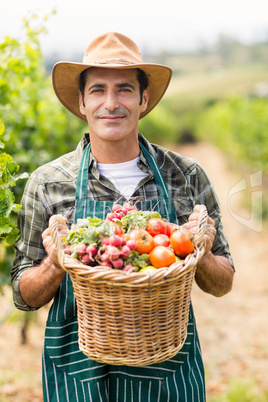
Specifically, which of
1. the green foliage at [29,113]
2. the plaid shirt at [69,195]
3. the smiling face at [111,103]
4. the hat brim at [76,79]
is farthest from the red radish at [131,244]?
the green foliage at [29,113]

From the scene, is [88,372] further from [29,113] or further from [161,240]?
[29,113]

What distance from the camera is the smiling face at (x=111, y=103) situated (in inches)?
79.8

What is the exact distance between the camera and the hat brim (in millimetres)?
2131

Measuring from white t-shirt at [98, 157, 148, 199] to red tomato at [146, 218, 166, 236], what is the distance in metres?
0.41

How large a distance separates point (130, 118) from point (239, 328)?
4.39 metres

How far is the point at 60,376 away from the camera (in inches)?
79.8

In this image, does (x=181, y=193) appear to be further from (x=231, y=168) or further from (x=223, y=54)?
(x=223, y=54)

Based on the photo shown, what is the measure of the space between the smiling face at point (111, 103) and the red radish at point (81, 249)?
67 centimetres

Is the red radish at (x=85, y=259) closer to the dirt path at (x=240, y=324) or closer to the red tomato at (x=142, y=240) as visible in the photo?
the red tomato at (x=142, y=240)

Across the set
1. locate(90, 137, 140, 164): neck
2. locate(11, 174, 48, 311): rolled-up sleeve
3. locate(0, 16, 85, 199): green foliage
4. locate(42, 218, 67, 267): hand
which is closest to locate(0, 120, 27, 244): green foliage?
locate(11, 174, 48, 311): rolled-up sleeve

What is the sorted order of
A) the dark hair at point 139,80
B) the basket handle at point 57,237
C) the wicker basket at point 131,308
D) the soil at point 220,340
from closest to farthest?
the wicker basket at point 131,308
the basket handle at point 57,237
the dark hair at point 139,80
the soil at point 220,340

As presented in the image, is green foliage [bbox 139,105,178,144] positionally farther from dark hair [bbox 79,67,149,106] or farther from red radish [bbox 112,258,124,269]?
red radish [bbox 112,258,124,269]

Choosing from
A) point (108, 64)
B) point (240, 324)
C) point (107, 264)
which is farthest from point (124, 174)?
point (240, 324)

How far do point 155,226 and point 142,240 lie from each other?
12 cm
